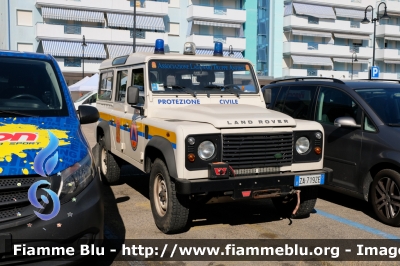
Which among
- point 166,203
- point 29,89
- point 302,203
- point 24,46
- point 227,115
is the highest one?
point 24,46

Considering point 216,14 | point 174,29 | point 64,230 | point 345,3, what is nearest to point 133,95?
point 64,230

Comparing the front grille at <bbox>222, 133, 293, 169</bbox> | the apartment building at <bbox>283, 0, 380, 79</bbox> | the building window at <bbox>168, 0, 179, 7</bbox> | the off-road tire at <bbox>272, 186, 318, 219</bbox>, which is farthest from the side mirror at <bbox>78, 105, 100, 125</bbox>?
Answer: the apartment building at <bbox>283, 0, 380, 79</bbox>

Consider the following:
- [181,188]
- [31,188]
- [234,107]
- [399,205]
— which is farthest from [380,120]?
[31,188]

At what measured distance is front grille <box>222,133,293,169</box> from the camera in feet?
15.9

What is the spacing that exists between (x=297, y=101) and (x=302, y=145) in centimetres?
225

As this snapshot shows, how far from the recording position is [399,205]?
5.42 m

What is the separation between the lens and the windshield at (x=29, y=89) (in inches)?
175

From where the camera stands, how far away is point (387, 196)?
5.58 m

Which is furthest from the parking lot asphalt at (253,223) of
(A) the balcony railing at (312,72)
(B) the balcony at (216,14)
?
(A) the balcony railing at (312,72)

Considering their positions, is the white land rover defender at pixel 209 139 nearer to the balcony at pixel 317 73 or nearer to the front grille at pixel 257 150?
the front grille at pixel 257 150

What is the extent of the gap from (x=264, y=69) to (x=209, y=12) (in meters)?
10.1

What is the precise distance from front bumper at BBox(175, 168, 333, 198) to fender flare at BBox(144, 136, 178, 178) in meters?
0.16

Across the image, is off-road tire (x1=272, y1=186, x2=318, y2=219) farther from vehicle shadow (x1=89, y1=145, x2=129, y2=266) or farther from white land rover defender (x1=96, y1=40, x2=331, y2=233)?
vehicle shadow (x1=89, y1=145, x2=129, y2=266)

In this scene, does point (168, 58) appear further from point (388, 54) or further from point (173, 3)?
point (388, 54)
